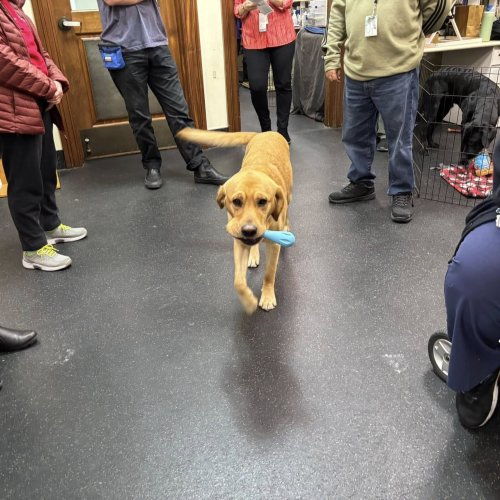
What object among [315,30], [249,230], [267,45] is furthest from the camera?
[315,30]

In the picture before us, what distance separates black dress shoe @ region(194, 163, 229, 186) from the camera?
11.4 feet

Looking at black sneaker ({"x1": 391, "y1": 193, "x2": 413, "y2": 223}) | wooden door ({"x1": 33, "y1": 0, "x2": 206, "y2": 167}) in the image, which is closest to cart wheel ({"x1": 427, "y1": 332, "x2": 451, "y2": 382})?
black sneaker ({"x1": 391, "y1": 193, "x2": 413, "y2": 223})

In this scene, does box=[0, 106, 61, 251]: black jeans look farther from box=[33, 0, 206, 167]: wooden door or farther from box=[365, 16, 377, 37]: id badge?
box=[365, 16, 377, 37]: id badge

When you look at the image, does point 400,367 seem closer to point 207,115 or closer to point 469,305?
point 469,305

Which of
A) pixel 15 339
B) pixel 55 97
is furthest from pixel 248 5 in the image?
pixel 15 339

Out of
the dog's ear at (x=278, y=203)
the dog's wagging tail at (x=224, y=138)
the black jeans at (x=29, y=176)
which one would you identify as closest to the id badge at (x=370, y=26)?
the dog's wagging tail at (x=224, y=138)

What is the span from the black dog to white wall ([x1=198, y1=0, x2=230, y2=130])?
1.76 m

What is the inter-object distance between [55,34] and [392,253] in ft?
9.76

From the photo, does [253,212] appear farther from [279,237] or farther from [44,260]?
[44,260]

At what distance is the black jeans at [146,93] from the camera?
320 centimetres

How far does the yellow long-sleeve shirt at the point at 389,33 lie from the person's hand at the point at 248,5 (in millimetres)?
1161

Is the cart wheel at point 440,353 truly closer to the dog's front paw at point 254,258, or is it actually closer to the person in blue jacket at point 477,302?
the person in blue jacket at point 477,302

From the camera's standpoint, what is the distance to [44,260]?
2373 mm

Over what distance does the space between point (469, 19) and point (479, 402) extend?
372 centimetres
